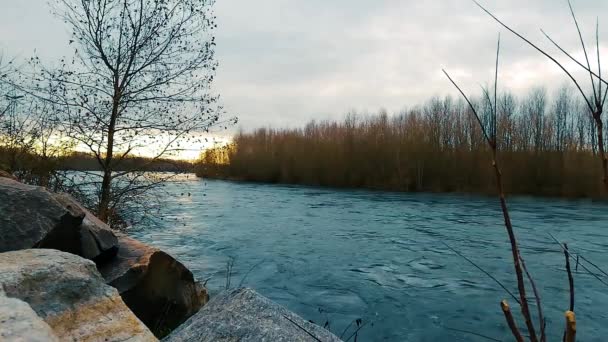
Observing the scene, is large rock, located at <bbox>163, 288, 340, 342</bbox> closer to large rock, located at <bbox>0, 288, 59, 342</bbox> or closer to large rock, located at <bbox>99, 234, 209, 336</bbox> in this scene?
large rock, located at <bbox>0, 288, 59, 342</bbox>

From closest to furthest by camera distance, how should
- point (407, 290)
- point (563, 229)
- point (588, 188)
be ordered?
point (407, 290)
point (563, 229)
point (588, 188)

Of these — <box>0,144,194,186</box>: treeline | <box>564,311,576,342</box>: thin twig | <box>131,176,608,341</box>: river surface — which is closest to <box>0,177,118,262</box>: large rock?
<box>131,176,608,341</box>: river surface

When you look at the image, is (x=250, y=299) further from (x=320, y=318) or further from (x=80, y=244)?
(x=320, y=318)

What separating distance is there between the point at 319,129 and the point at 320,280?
41.5 meters

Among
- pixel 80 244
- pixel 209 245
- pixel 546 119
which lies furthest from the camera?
pixel 546 119

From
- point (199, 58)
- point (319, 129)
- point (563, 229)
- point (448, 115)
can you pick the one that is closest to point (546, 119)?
point (448, 115)

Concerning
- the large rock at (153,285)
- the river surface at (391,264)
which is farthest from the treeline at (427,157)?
the large rock at (153,285)

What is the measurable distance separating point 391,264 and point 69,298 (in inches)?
295

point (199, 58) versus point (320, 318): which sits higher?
point (199, 58)

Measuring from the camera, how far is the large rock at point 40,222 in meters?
3.52

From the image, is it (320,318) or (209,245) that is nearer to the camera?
(320,318)

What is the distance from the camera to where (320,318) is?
5973 millimetres

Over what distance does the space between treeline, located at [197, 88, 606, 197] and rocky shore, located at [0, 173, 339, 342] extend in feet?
76.9

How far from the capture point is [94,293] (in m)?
2.55
